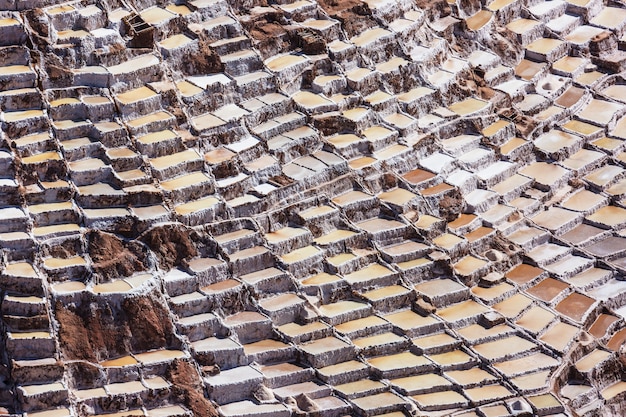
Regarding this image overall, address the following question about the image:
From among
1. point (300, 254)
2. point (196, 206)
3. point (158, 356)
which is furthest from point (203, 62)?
point (158, 356)

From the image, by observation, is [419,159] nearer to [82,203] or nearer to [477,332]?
[477,332]

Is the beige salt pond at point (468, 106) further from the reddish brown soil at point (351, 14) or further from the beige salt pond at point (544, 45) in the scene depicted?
the beige salt pond at point (544, 45)

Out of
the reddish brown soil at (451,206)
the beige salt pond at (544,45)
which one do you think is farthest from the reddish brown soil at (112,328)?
the beige salt pond at (544,45)

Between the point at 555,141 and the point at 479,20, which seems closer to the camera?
the point at 555,141

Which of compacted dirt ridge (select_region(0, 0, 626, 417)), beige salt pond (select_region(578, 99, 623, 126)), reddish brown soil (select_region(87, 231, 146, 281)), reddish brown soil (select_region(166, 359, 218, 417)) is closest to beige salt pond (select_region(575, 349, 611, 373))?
compacted dirt ridge (select_region(0, 0, 626, 417))

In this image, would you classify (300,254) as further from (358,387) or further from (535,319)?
(535,319)

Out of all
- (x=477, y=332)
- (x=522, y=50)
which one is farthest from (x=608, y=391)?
(x=522, y=50)
